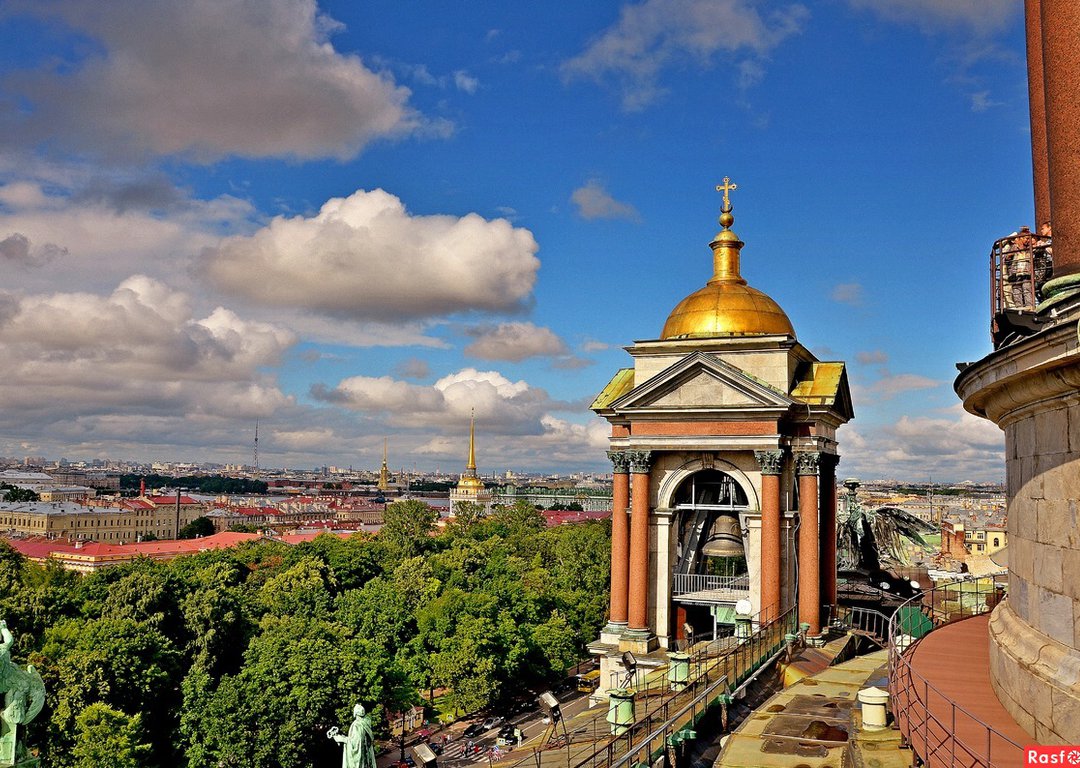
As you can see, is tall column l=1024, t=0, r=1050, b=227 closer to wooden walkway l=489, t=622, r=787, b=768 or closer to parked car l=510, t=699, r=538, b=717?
wooden walkway l=489, t=622, r=787, b=768

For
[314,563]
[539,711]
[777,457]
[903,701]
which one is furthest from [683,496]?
[314,563]

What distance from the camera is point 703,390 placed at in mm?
29672

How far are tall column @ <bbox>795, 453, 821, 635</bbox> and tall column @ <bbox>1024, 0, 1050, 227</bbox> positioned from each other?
16505 millimetres

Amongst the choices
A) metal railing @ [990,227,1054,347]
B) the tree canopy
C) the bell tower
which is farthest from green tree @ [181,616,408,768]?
metal railing @ [990,227,1054,347]

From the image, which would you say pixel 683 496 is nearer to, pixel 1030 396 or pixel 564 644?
pixel 1030 396

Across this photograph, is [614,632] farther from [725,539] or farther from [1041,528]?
[1041,528]

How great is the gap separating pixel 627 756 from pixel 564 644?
44138mm

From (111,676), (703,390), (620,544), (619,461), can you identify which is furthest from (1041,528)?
(111,676)

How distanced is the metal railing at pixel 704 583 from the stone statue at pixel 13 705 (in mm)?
20084

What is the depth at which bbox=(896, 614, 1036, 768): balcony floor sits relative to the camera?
29.4 feet

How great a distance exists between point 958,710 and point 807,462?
19.9 meters

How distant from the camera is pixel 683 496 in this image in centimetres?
3212

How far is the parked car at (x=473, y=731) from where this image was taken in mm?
53812

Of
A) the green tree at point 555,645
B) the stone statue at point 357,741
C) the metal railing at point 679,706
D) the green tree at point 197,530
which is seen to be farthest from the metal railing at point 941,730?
the green tree at point 197,530
